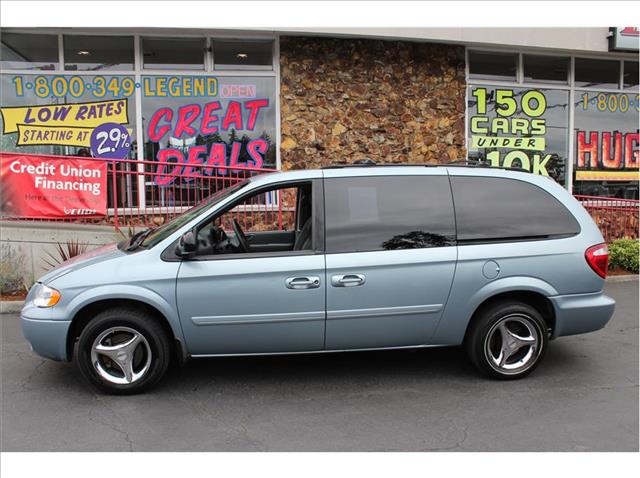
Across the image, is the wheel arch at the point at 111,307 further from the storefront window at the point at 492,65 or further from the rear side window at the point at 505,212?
the storefront window at the point at 492,65

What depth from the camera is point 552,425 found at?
404 centimetres

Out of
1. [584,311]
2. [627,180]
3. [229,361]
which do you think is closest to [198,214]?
[229,361]

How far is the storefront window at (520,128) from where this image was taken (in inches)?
459

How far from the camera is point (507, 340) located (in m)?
4.82

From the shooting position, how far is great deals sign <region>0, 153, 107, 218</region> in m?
8.45

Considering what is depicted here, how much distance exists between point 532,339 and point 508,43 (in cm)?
779

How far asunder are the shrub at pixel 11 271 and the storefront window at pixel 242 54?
4.67 meters

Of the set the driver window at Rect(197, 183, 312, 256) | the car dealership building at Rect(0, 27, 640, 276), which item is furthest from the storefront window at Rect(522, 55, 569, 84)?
the driver window at Rect(197, 183, 312, 256)

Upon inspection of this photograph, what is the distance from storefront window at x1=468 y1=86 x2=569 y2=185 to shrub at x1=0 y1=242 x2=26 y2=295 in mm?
8249

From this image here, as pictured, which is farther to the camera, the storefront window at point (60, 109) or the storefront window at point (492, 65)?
the storefront window at point (492, 65)

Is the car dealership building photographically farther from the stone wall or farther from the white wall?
the white wall

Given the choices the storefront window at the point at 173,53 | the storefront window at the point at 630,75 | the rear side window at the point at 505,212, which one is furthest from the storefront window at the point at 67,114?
the storefront window at the point at 630,75

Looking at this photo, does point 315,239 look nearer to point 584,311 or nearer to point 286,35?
point 584,311

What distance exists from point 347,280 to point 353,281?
0.16ft
